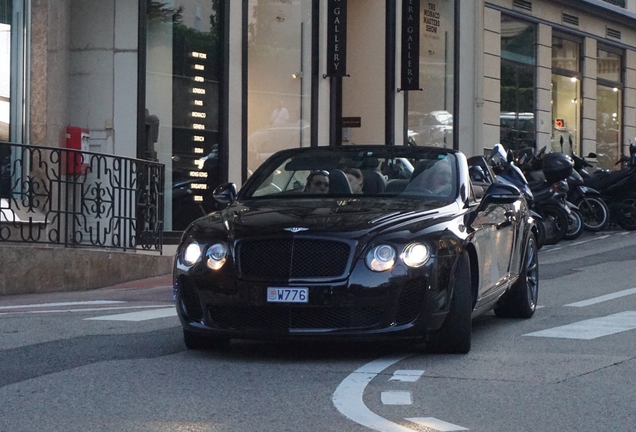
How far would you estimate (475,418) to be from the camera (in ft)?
18.2

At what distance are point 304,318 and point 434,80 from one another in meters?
17.5

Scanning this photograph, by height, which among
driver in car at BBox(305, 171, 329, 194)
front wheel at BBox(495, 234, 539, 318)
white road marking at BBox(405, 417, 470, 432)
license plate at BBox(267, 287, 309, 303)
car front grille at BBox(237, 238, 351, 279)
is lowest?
white road marking at BBox(405, 417, 470, 432)

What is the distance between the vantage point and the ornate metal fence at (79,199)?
44.4ft

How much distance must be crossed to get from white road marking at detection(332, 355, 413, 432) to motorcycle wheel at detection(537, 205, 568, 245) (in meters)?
11.6

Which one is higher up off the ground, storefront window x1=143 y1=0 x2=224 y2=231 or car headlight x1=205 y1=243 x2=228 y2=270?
storefront window x1=143 y1=0 x2=224 y2=231

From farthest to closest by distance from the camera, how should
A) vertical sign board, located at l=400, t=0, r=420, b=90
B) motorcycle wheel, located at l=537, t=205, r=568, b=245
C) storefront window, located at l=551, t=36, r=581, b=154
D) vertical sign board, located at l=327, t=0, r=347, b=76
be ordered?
storefront window, located at l=551, t=36, r=581, b=154, vertical sign board, located at l=400, t=0, r=420, b=90, vertical sign board, located at l=327, t=0, r=347, b=76, motorcycle wheel, located at l=537, t=205, r=568, b=245

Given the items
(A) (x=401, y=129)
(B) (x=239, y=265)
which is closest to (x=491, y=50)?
(A) (x=401, y=129)

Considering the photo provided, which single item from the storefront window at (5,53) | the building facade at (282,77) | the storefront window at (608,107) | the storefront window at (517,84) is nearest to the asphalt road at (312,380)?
the storefront window at (5,53)

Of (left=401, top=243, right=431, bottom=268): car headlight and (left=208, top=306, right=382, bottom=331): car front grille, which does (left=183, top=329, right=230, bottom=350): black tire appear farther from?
(left=401, top=243, right=431, bottom=268): car headlight

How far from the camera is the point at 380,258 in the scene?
23.0 ft

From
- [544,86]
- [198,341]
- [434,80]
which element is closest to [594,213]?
[434,80]

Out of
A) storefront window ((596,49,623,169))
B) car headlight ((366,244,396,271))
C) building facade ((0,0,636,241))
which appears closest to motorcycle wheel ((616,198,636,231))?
building facade ((0,0,636,241))

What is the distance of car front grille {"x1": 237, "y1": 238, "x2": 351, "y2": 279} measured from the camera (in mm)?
7000

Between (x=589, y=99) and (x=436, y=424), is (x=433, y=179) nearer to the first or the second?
(x=436, y=424)
